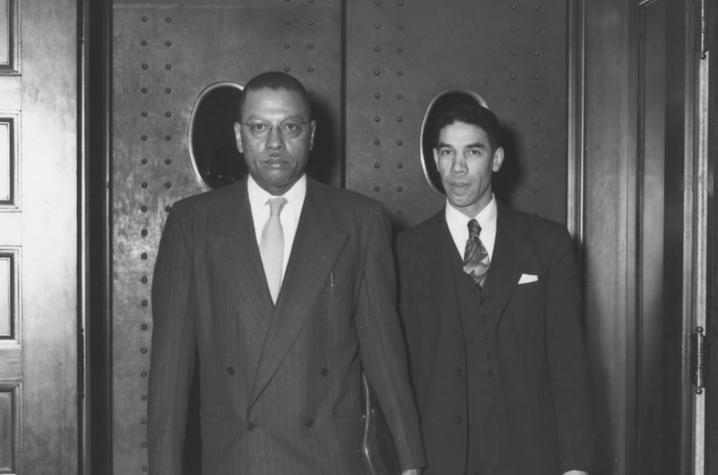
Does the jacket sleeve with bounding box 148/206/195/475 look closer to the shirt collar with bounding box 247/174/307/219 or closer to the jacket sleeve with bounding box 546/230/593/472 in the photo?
the shirt collar with bounding box 247/174/307/219

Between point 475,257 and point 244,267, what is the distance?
2.55ft

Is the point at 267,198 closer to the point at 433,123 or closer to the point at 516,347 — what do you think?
the point at 516,347

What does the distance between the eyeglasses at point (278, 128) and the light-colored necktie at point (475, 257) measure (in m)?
0.66

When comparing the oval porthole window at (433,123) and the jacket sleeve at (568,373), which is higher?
the oval porthole window at (433,123)

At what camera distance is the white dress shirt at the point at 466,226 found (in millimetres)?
2980

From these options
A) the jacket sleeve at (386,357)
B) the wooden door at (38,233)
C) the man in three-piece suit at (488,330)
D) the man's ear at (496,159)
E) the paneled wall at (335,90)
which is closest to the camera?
the jacket sleeve at (386,357)

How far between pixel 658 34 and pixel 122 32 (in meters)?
2.14

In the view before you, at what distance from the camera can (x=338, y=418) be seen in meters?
2.57

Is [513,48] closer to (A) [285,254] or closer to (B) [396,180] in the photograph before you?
(B) [396,180]

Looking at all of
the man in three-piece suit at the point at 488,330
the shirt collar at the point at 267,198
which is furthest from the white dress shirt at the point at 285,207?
the man in three-piece suit at the point at 488,330

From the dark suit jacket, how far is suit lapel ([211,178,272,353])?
0.60m

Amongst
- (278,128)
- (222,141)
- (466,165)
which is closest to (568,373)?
(466,165)

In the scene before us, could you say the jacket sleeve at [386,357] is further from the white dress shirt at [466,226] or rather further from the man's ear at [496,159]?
the man's ear at [496,159]

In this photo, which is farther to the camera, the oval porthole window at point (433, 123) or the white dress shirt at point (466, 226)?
the oval porthole window at point (433, 123)
